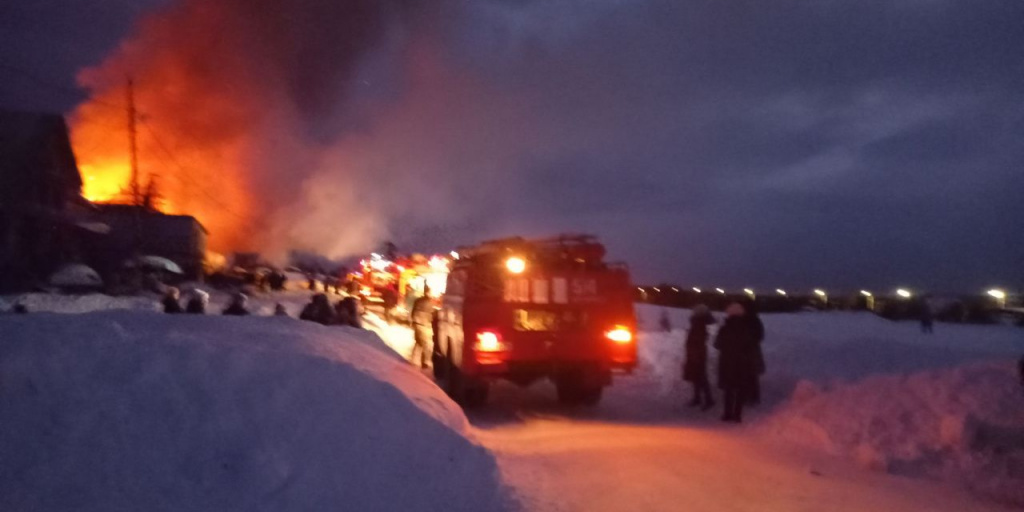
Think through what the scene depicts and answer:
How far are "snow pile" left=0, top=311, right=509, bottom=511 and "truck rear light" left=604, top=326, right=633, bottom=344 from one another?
5090 millimetres

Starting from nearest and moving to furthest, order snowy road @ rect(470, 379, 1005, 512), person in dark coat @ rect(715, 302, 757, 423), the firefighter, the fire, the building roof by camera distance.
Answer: snowy road @ rect(470, 379, 1005, 512) < person in dark coat @ rect(715, 302, 757, 423) < the firefighter < the building roof < the fire

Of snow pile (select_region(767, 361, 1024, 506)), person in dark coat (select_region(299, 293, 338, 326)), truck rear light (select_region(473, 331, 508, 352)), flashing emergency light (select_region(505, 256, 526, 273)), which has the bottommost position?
snow pile (select_region(767, 361, 1024, 506))

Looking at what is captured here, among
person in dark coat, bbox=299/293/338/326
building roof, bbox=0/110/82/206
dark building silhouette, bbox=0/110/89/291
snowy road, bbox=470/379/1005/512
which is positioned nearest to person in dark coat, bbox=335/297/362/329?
person in dark coat, bbox=299/293/338/326

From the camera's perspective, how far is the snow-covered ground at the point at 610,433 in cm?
670

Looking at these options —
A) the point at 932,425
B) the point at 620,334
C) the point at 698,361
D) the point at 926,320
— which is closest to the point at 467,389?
the point at 620,334

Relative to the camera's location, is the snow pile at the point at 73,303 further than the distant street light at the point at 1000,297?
No

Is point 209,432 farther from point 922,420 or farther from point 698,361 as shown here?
point 698,361

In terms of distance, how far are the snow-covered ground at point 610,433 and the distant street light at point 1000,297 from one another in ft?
66.4

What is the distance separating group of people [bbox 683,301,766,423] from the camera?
12383 mm

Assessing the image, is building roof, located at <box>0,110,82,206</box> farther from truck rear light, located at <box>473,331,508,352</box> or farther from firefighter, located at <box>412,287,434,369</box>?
truck rear light, located at <box>473,331,508,352</box>

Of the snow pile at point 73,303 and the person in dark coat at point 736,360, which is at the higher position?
the snow pile at point 73,303

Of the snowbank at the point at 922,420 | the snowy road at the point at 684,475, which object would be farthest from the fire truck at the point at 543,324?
the snowbank at the point at 922,420

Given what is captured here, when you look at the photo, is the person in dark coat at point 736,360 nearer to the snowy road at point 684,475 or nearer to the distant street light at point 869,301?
the snowy road at point 684,475

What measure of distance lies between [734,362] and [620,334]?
1.67 metres
